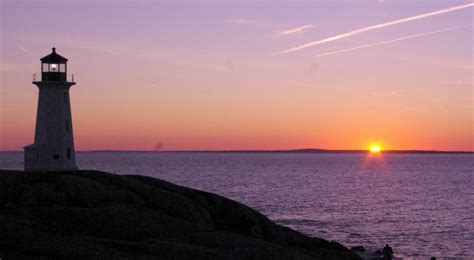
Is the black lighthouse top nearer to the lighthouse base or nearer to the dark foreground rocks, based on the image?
the lighthouse base

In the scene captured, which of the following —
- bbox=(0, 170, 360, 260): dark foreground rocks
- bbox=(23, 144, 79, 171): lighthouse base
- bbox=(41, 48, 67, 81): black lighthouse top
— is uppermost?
bbox=(41, 48, 67, 81): black lighthouse top

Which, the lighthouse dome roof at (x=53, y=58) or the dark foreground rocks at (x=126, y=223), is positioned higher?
the lighthouse dome roof at (x=53, y=58)

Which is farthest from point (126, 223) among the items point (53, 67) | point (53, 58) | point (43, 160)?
point (53, 58)

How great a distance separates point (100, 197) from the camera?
107ft

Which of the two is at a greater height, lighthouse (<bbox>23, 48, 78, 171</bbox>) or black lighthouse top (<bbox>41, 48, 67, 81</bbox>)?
black lighthouse top (<bbox>41, 48, 67, 81</bbox>)

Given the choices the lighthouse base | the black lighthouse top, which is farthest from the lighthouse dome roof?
the lighthouse base

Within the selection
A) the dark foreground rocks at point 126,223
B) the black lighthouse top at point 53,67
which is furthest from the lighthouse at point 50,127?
the dark foreground rocks at point 126,223

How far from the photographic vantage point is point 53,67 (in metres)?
43.5

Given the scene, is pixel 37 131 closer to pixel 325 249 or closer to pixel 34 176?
pixel 34 176

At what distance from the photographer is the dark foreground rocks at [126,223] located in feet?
79.3

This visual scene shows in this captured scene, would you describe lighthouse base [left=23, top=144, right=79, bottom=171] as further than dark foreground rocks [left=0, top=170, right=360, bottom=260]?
Yes

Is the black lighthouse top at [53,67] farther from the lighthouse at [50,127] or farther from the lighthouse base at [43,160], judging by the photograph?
the lighthouse base at [43,160]

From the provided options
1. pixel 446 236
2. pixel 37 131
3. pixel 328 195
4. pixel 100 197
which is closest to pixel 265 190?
pixel 328 195

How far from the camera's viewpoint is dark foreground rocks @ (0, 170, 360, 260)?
79.3 feet
